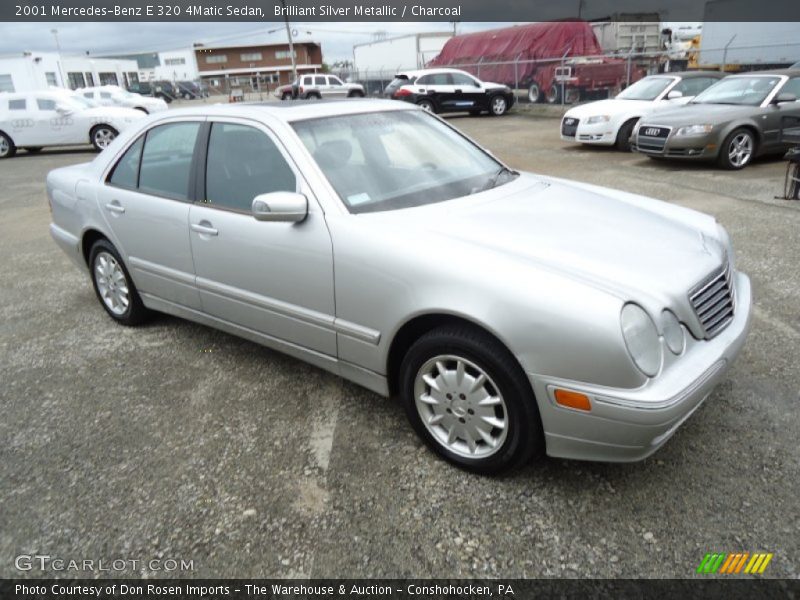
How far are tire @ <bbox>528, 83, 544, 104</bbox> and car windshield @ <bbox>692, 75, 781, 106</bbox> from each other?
1317 cm

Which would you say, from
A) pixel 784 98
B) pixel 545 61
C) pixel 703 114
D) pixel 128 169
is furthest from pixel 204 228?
pixel 545 61

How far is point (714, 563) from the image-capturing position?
2.09 m

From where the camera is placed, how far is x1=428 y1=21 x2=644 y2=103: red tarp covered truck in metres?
20.0

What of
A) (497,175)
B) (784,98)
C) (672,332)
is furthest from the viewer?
(784,98)

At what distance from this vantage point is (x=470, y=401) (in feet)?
8.14

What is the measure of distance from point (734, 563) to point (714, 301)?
3.40 feet

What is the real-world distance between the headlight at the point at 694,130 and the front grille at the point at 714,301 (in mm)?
7266

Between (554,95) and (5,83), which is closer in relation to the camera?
(554,95)

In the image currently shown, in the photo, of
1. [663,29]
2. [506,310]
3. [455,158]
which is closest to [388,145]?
[455,158]

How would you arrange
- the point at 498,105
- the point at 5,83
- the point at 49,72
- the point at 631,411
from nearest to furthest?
the point at 631,411, the point at 498,105, the point at 5,83, the point at 49,72

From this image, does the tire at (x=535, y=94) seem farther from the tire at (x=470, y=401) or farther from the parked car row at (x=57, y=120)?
the tire at (x=470, y=401)

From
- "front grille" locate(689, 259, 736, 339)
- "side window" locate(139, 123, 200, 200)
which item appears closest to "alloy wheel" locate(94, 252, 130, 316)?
"side window" locate(139, 123, 200, 200)

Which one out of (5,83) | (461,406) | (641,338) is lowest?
(461,406)

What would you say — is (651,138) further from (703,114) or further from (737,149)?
(737,149)
